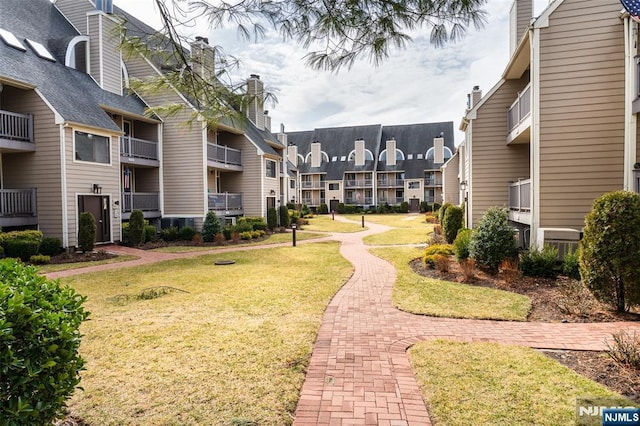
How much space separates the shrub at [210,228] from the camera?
18.8 metres

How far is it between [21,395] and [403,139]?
54.2 m

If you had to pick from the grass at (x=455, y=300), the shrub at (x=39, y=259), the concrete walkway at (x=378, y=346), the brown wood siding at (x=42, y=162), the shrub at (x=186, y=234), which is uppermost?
the brown wood siding at (x=42, y=162)

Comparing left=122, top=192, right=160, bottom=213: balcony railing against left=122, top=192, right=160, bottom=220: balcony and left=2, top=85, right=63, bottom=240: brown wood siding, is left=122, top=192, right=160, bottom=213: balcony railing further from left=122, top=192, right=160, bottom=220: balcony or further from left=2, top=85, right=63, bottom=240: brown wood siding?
left=2, top=85, right=63, bottom=240: brown wood siding

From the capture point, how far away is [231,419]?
3.40 metres

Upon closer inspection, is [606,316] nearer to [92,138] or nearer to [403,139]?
[92,138]

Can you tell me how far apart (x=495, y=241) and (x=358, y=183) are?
43.3 metres

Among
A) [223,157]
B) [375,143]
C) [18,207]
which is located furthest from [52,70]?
[375,143]

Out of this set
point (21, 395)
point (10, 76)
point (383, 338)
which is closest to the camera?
point (21, 395)

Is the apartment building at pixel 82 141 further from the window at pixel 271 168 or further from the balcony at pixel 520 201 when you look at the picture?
the balcony at pixel 520 201

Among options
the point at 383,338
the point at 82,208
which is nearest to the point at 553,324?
the point at 383,338

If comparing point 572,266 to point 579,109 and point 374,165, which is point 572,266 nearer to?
point 579,109

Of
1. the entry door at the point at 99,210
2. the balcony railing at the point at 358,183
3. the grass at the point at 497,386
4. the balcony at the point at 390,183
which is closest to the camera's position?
the grass at the point at 497,386

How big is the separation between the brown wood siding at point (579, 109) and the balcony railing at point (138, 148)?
58.2 feet

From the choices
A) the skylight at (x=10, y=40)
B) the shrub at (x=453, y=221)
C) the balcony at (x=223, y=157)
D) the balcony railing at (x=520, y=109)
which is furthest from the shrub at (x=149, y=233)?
the balcony railing at (x=520, y=109)
